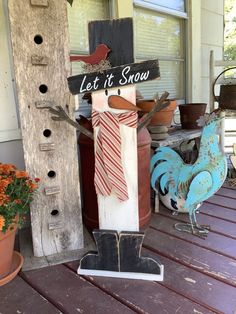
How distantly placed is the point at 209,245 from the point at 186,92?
1.96 m

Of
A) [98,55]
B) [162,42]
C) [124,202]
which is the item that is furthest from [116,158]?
[162,42]

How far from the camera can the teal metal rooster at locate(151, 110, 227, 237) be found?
5.73ft

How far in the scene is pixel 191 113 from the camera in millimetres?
2631

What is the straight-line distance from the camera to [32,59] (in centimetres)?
142

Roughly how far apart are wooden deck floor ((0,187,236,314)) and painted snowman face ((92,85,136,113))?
0.82 metres

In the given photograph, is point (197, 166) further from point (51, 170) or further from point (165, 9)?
point (165, 9)

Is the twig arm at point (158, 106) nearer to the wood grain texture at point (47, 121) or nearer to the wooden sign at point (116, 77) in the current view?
the wooden sign at point (116, 77)

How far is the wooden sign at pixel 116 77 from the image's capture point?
4.33 ft

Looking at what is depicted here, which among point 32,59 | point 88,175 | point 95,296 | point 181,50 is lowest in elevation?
point 95,296

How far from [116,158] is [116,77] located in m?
0.37

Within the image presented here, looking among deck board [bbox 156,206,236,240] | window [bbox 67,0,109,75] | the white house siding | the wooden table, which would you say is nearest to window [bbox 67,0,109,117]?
window [bbox 67,0,109,75]

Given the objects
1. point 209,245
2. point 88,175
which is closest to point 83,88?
point 88,175

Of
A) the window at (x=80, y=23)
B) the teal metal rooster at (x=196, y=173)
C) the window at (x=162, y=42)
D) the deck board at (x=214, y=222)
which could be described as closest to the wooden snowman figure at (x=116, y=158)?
the teal metal rooster at (x=196, y=173)

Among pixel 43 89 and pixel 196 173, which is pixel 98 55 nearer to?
pixel 43 89
